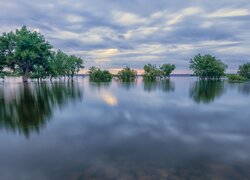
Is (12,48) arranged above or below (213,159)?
above

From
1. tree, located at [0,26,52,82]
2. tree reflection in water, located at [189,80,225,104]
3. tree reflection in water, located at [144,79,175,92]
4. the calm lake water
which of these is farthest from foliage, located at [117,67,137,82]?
the calm lake water

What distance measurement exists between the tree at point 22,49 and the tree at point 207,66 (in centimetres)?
8392

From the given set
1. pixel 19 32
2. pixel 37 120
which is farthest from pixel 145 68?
pixel 37 120

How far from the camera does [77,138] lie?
9.09 metres

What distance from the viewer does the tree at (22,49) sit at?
179 feet

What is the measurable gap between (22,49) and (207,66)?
306ft

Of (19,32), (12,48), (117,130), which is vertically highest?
(19,32)

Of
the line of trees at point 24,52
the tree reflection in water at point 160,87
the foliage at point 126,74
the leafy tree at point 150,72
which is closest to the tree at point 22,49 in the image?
the line of trees at point 24,52

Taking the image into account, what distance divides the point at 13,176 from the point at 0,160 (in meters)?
1.54

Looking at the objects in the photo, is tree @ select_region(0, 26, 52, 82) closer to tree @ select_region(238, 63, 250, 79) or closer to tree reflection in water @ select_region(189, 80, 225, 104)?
tree reflection in water @ select_region(189, 80, 225, 104)

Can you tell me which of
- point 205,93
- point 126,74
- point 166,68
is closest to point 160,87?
point 205,93

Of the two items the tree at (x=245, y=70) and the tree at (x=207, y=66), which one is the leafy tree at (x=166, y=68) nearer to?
the tree at (x=207, y=66)

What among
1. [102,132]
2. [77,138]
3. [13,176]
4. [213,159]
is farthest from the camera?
[102,132]

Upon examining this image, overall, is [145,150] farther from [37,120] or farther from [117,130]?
[37,120]
